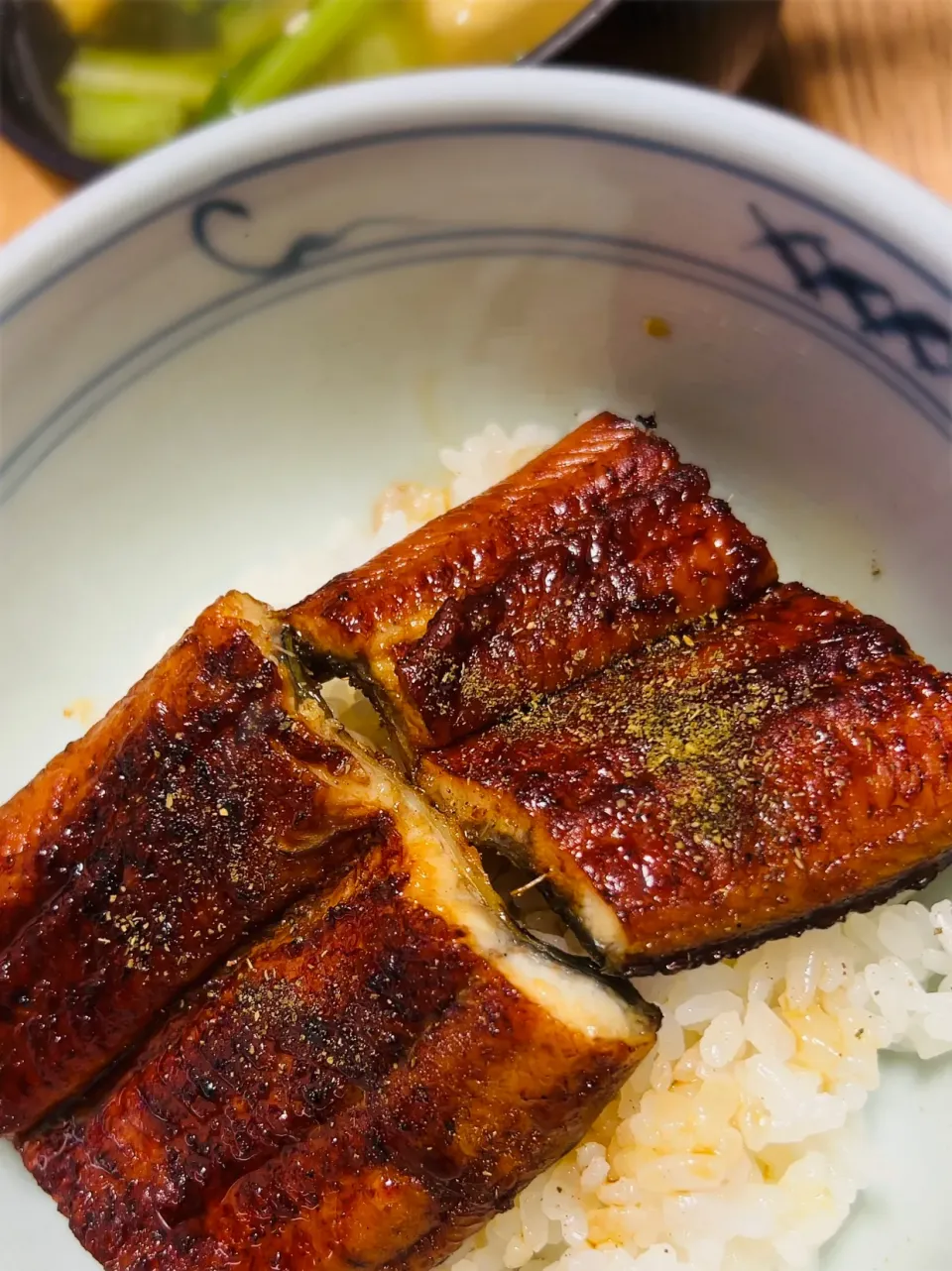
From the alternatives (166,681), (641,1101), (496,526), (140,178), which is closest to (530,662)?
(496,526)

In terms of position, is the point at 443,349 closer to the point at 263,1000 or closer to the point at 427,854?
the point at 427,854

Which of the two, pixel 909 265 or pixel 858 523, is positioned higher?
pixel 909 265

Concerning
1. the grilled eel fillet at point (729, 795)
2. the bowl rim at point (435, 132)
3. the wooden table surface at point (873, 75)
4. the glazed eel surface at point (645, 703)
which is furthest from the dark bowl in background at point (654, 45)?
the grilled eel fillet at point (729, 795)

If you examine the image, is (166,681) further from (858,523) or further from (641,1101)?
(858,523)

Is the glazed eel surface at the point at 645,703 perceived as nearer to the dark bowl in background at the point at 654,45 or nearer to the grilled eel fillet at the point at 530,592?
the grilled eel fillet at the point at 530,592

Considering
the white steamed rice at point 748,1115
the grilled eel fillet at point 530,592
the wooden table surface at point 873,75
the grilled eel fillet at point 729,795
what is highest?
the wooden table surface at point 873,75

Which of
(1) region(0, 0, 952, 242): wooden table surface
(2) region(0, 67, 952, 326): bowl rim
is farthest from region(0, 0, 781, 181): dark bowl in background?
(2) region(0, 67, 952, 326): bowl rim

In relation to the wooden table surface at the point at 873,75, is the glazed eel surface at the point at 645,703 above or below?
below

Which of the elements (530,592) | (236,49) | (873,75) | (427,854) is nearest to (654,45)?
(873,75)
